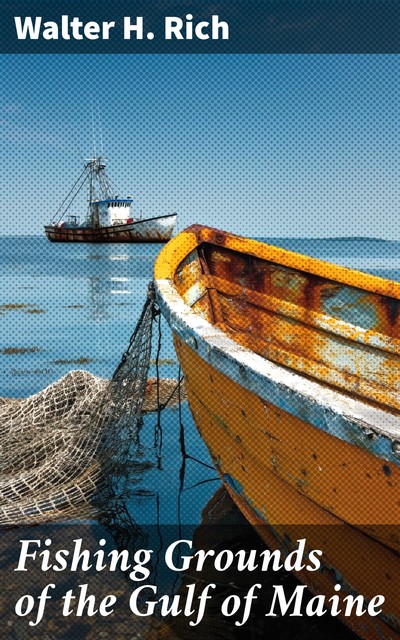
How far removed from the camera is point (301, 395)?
265 centimetres

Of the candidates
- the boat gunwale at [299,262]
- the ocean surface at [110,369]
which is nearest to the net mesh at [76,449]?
the ocean surface at [110,369]

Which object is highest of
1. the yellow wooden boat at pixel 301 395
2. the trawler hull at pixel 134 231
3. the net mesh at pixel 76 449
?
the yellow wooden boat at pixel 301 395

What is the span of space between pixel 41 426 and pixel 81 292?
15220mm

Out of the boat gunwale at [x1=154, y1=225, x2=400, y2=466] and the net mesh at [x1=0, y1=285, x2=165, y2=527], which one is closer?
the boat gunwale at [x1=154, y1=225, x2=400, y2=466]

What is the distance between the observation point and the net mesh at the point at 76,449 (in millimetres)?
4492

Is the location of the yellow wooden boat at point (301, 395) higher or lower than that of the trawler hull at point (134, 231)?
higher

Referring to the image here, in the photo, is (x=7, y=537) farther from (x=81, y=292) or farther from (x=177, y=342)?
(x=81, y=292)

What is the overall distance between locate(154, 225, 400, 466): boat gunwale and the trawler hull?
54.2 metres

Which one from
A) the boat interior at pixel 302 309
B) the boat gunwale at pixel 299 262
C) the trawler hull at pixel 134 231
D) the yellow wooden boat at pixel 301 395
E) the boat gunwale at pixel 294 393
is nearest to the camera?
the boat gunwale at pixel 294 393

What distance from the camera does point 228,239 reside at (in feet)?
19.6

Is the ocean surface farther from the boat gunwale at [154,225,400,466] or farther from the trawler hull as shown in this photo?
the trawler hull

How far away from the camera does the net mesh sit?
449 centimetres

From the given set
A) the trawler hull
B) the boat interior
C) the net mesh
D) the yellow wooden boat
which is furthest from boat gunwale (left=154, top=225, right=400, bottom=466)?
the trawler hull

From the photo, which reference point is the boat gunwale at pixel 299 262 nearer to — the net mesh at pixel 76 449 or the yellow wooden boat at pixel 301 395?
the yellow wooden boat at pixel 301 395
